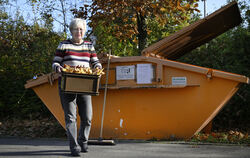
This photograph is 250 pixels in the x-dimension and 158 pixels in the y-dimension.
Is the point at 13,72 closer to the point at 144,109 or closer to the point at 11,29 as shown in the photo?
the point at 11,29

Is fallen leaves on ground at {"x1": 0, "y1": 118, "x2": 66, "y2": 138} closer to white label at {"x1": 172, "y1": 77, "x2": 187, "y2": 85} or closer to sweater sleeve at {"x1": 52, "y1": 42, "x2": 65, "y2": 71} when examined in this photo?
white label at {"x1": 172, "y1": 77, "x2": 187, "y2": 85}

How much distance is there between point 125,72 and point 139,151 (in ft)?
5.14

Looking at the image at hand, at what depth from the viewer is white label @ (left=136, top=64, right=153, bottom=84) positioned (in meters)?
5.45

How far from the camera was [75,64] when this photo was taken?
4203mm

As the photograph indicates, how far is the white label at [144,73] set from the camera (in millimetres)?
5445

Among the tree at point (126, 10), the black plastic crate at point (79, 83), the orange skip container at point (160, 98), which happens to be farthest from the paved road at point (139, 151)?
the tree at point (126, 10)

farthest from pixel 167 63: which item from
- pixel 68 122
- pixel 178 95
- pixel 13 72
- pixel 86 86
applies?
pixel 13 72

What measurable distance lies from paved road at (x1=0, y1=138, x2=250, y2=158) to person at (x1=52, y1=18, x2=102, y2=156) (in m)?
0.26

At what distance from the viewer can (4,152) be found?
4621 mm

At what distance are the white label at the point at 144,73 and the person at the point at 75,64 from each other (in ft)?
4.10

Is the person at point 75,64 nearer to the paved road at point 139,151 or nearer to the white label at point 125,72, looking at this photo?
the paved road at point 139,151

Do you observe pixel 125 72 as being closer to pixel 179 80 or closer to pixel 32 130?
pixel 179 80

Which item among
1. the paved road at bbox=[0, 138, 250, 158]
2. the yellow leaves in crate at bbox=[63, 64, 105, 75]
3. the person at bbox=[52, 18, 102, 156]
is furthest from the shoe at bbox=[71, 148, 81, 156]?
the yellow leaves in crate at bbox=[63, 64, 105, 75]

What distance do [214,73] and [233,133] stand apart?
5.34 feet
